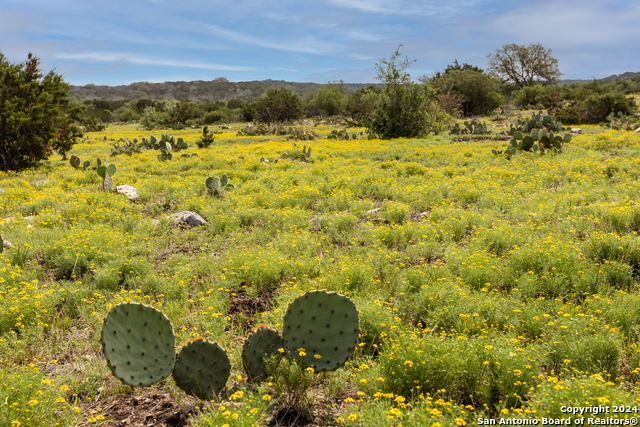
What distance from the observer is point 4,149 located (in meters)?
13.6

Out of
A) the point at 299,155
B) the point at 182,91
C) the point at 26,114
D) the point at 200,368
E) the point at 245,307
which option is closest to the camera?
the point at 200,368

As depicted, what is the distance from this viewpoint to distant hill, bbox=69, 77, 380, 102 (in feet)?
419

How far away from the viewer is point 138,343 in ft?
A: 10.7

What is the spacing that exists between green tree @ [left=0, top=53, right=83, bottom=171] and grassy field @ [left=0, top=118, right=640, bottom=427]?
3160 mm

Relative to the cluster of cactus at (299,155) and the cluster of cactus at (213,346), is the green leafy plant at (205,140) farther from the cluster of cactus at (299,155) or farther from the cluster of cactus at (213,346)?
the cluster of cactus at (213,346)

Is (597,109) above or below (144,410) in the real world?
above

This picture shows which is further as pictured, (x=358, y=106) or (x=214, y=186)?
(x=358, y=106)

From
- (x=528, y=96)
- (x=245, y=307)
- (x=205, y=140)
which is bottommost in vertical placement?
(x=245, y=307)

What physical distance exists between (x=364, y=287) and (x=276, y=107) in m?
33.9

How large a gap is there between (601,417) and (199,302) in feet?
14.0

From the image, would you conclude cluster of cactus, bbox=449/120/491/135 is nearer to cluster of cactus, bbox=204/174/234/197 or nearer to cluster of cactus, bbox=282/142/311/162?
cluster of cactus, bbox=282/142/311/162

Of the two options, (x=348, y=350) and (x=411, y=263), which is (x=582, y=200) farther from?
(x=348, y=350)

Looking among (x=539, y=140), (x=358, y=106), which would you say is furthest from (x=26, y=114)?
(x=358, y=106)

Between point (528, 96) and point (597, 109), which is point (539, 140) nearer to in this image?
point (597, 109)
